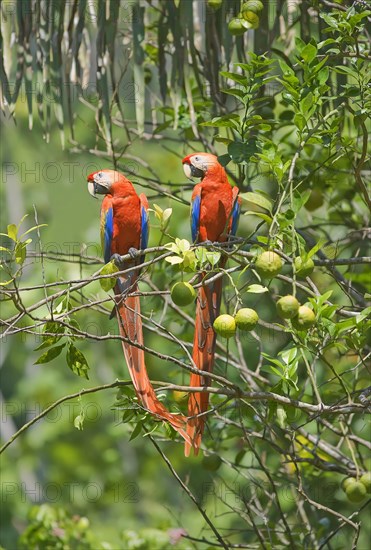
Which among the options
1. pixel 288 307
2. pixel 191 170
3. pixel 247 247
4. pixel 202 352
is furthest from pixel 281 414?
pixel 247 247

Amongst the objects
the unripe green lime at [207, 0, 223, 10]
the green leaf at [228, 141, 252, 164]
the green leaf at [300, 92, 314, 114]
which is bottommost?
the green leaf at [228, 141, 252, 164]

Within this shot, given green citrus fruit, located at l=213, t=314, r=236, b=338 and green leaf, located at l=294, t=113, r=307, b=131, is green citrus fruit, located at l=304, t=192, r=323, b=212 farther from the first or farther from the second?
green citrus fruit, located at l=213, t=314, r=236, b=338

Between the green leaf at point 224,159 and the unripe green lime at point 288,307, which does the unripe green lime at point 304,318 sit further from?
the green leaf at point 224,159

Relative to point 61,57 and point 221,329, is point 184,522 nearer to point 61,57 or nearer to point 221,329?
point 61,57

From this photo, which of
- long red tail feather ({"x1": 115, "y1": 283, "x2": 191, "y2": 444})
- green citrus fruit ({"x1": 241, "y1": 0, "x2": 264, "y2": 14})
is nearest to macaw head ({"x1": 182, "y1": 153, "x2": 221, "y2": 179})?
green citrus fruit ({"x1": 241, "y1": 0, "x2": 264, "y2": 14})

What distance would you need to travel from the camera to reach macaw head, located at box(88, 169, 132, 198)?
231cm

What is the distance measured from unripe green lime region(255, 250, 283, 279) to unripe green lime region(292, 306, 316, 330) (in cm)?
8

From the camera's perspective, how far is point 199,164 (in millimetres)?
2271

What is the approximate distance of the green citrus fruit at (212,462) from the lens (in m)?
2.35

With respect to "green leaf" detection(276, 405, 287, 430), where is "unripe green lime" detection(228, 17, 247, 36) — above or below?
above

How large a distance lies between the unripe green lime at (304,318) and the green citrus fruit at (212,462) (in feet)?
2.82

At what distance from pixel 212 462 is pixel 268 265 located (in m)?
0.92

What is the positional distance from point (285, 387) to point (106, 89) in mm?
1030

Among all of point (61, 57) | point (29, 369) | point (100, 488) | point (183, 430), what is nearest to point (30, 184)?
point (29, 369)
